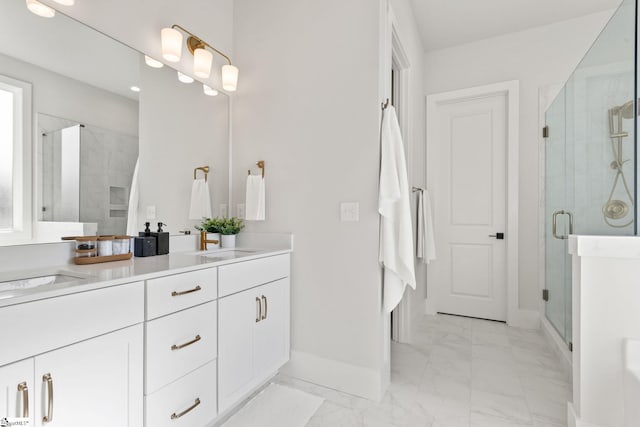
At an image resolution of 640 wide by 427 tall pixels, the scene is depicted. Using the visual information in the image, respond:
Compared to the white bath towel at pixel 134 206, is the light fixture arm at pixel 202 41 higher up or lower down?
higher up

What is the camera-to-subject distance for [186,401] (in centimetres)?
131

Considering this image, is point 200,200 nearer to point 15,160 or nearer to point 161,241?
point 161,241

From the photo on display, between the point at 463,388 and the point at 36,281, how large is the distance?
88.9 inches

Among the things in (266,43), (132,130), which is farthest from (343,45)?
(132,130)

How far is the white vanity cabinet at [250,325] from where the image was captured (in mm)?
1513

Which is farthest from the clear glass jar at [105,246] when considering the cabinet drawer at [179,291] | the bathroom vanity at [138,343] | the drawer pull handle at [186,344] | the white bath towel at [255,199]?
the white bath towel at [255,199]

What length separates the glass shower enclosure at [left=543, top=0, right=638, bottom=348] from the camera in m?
1.54

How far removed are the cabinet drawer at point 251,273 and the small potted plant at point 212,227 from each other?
49 centimetres

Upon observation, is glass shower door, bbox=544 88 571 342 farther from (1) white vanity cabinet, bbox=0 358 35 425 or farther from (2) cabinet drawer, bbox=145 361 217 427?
(1) white vanity cabinet, bbox=0 358 35 425

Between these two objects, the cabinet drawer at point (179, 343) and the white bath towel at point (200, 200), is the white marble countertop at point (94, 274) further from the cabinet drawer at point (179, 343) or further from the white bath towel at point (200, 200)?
the white bath towel at point (200, 200)

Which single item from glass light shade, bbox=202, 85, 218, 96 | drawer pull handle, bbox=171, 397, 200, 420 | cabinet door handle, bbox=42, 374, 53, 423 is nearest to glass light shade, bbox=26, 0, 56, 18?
glass light shade, bbox=202, 85, 218, 96

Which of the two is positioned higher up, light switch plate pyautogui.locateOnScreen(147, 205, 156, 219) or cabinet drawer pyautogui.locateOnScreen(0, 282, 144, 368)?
light switch plate pyautogui.locateOnScreen(147, 205, 156, 219)

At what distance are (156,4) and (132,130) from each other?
790 millimetres

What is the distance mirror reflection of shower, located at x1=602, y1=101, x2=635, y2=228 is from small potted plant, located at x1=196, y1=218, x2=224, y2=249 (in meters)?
2.30
